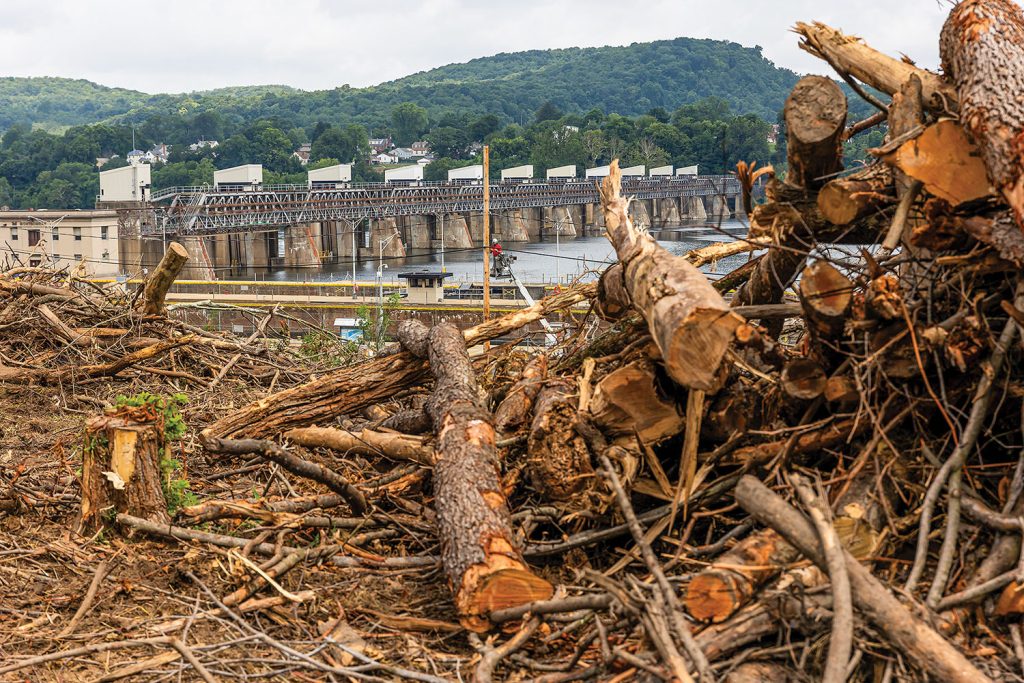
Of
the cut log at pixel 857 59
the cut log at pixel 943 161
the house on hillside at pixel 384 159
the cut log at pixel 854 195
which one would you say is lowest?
the cut log at pixel 854 195

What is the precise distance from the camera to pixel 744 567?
380cm

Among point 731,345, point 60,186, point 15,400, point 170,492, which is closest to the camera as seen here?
point 731,345

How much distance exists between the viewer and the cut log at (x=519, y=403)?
20.0 ft

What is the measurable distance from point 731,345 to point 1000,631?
4.61 feet

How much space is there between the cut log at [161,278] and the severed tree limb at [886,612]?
7331 mm

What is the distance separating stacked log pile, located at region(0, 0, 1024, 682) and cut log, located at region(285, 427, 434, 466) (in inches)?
7.9

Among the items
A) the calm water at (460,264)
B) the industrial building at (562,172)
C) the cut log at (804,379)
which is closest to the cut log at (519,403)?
the cut log at (804,379)

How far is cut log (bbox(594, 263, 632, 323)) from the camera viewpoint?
5682 mm

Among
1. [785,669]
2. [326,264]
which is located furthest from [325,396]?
[326,264]

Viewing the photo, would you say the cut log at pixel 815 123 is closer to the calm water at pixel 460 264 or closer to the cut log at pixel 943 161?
the cut log at pixel 943 161

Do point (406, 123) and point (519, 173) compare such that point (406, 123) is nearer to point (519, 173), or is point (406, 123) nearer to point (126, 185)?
point (519, 173)

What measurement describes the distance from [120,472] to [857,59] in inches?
170

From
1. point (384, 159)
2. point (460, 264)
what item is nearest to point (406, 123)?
point (384, 159)

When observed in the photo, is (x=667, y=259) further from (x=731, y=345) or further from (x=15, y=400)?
(x=15, y=400)
